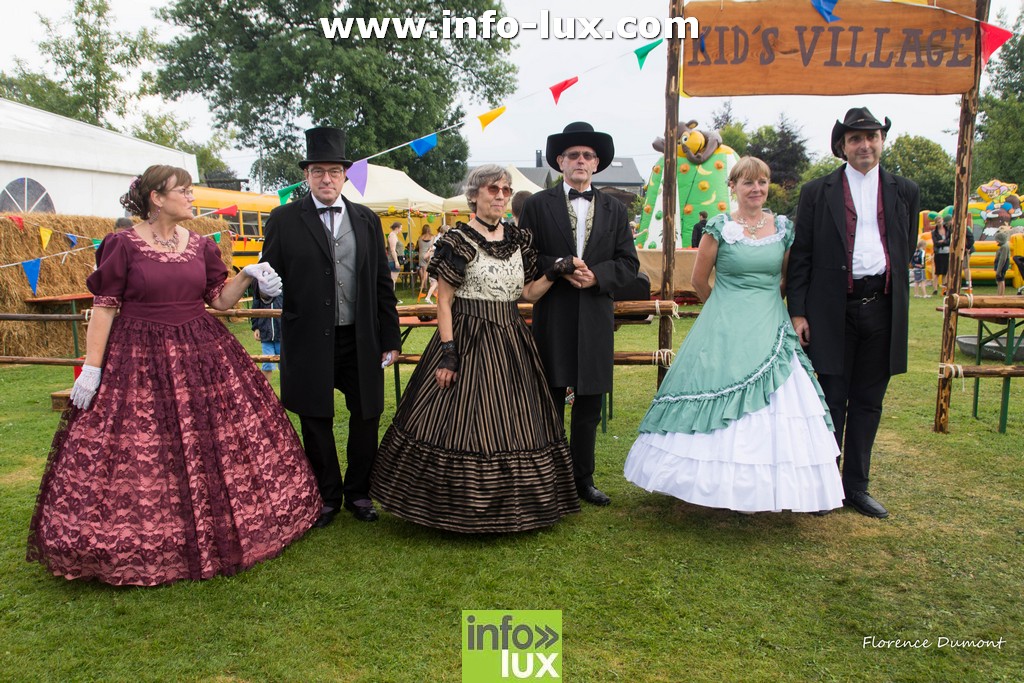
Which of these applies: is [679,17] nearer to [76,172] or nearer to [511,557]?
[511,557]

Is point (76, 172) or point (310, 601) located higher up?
point (76, 172)

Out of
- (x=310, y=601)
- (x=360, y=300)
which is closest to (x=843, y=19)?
(x=360, y=300)

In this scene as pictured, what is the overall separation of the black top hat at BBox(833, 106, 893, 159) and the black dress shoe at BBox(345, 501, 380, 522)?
3033mm

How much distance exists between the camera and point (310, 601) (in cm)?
296


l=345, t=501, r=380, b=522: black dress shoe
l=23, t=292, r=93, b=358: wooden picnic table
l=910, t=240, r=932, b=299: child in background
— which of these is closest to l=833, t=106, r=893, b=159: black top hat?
l=345, t=501, r=380, b=522: black dress shoe

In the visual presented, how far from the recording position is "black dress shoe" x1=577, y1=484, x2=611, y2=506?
3.99 m

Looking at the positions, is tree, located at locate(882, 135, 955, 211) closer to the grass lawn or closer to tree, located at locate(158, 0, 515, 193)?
tree, located at locate(158, 0, 515, 193)

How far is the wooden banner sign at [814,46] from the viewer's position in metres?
4.60

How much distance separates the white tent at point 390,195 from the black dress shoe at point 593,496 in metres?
13.6

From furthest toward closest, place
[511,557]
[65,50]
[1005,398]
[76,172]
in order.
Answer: [65,50], [76,172], [1005,398], [511,557]

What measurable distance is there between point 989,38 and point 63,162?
1257 centimetres

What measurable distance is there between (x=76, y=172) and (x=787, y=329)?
41.2ft

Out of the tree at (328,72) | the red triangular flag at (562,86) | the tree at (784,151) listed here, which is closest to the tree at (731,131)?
the tree at (784,151)

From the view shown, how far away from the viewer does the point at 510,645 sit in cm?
256
